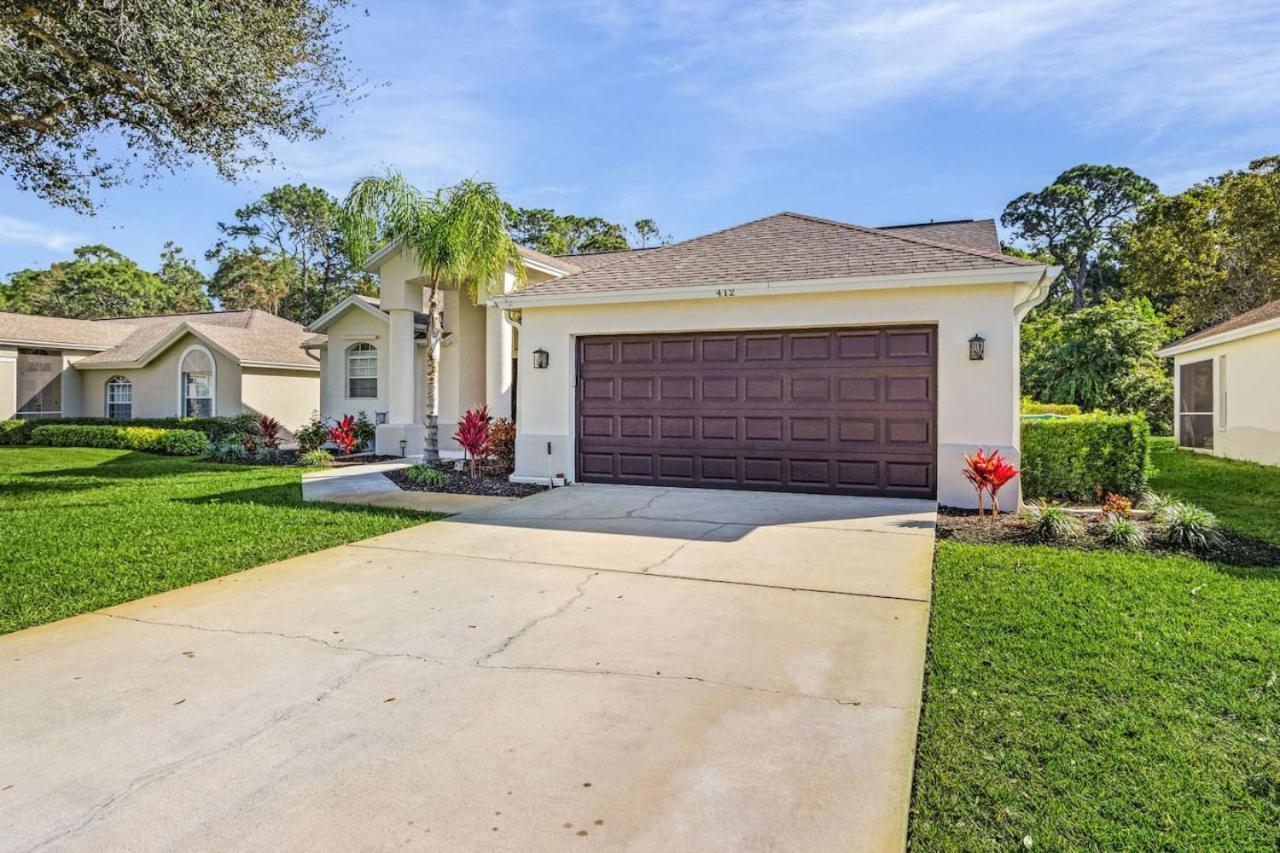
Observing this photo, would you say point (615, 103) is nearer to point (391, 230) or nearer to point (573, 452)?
point (391, 230)

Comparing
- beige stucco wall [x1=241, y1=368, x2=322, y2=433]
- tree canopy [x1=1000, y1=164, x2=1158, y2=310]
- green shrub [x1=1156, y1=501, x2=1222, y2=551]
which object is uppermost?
tree canopy [x1=1000, y1=164, x2=1158, y2=310]

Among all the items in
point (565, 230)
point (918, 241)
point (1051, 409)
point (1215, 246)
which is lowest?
point (1051, 409)

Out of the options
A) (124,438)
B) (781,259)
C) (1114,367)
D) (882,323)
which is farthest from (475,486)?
(1114,367)

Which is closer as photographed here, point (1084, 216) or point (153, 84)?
point (153, 84)

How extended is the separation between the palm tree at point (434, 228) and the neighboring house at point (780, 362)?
1.82 m

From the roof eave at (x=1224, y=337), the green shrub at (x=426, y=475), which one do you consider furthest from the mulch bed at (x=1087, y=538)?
the roof eave at (x=1224, y=337)

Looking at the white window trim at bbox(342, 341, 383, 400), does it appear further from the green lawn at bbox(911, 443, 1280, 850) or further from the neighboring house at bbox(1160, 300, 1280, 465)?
the neighboring house at bbox(1160, 300, 1280, 465)

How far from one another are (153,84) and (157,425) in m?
14.1

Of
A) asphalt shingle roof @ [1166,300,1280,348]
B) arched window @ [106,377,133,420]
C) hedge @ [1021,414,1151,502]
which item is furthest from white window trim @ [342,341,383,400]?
asphalt shingle roof @ [1166,300,1280,348]

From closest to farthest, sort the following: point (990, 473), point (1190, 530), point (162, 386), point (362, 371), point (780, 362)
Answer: point (1190, 530) < point (990, 473) < point (780, 362) < point (362, 371) < point (162, 386)

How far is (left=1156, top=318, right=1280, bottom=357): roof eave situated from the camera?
12766mm

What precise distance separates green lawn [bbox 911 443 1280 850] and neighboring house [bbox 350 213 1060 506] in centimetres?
352

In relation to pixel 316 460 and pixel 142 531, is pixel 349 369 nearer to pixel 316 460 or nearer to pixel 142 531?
pixel 316 460

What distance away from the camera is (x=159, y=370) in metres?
21.9
